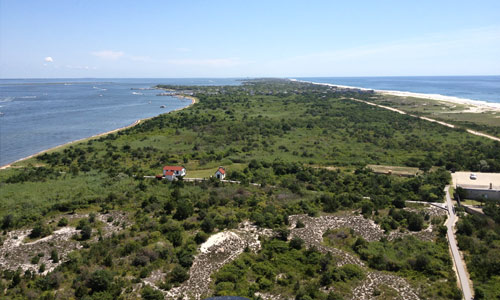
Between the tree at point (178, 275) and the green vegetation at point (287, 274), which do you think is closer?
the green vegetation at point (287, 274)

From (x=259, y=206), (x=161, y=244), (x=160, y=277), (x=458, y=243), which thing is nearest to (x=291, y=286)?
(x=160, y=277)

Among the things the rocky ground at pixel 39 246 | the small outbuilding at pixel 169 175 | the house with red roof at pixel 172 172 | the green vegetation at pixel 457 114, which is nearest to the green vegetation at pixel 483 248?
the rocky ground at pixel 39 246

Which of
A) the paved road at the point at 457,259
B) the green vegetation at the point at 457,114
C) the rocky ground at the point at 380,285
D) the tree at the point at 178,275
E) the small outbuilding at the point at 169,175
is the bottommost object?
the rocky ground at the point at 380,285

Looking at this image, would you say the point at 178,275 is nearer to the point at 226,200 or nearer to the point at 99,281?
the point at 99,281

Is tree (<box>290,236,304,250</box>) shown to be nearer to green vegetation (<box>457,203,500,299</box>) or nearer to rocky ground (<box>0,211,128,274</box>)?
green vegetation (<box>457,203,500,299</box>)

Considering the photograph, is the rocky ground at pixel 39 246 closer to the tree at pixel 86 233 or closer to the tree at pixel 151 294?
the tree at pixel 86 233
